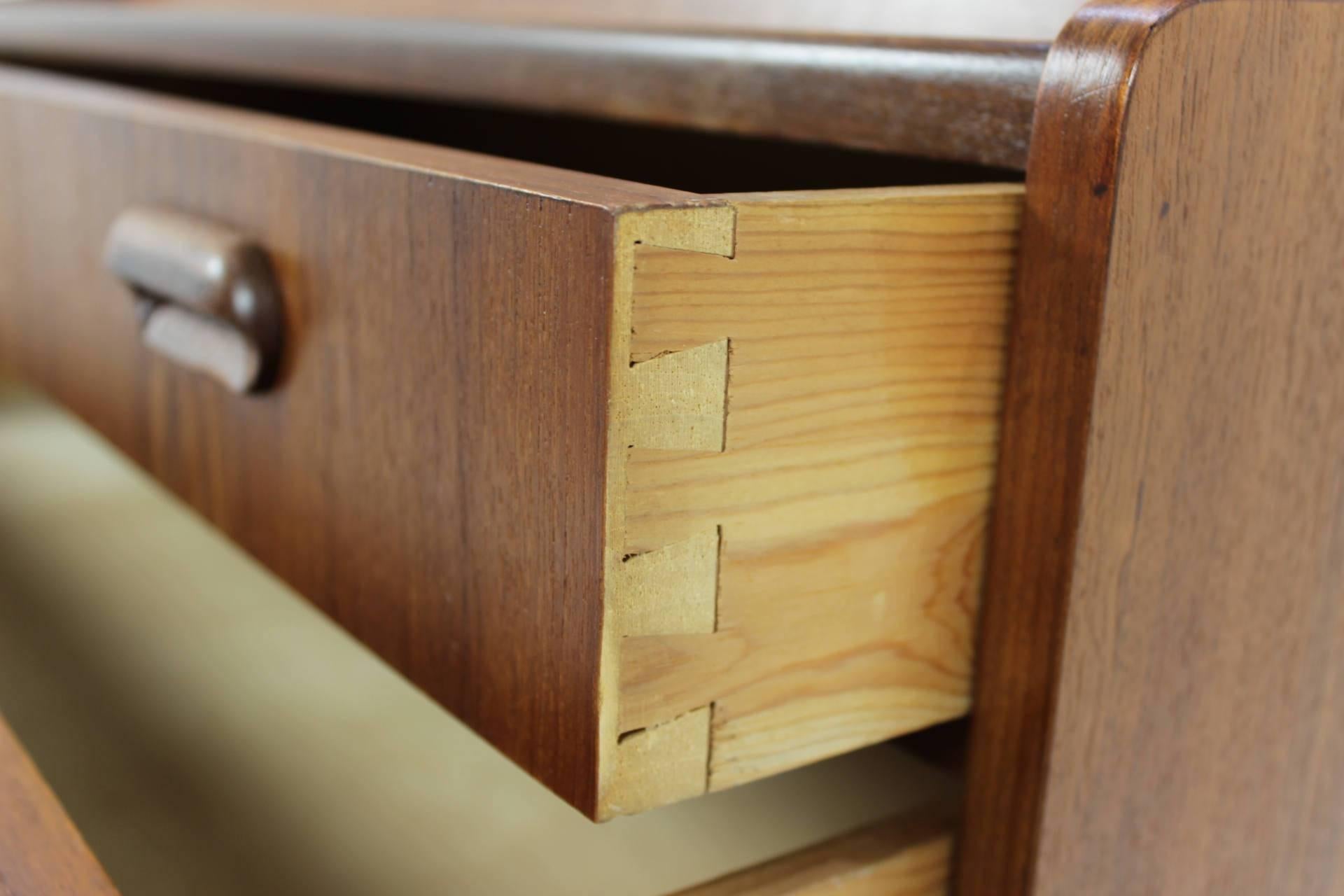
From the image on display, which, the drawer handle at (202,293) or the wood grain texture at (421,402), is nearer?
the wood grain texture at (421,402)

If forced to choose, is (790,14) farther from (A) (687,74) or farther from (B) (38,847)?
(B) (38,847)

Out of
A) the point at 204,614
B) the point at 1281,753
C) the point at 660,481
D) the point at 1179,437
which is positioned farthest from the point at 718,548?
the point at 204,614

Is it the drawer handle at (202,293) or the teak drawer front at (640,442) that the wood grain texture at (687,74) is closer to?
the teak drawer front at (640,442)

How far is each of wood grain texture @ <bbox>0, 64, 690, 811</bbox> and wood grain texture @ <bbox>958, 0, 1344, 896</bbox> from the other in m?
0.13

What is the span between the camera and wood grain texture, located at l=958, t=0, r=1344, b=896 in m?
0.37

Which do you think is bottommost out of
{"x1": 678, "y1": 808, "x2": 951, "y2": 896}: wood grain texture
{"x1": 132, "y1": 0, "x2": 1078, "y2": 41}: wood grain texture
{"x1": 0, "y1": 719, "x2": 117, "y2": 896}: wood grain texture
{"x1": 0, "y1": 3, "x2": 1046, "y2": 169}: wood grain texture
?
{"x1": 678, "y1": 808, "x2": 951, "y2": 896}: wood grain texture

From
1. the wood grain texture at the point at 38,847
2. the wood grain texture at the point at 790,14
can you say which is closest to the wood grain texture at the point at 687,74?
the wood grain texture at the point at 790,14

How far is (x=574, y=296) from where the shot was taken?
32 cm

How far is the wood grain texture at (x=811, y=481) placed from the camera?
33 centimetres

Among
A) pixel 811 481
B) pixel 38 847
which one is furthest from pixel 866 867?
pixel 38 847

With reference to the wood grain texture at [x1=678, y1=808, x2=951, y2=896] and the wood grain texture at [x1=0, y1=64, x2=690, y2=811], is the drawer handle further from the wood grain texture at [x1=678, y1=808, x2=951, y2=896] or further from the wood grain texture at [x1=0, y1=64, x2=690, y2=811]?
the wood grain texture at [x1=678, y1=808, x2=951, y2=896]

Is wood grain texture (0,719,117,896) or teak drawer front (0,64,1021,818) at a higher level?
teak drawer front (0,64,1021,818)

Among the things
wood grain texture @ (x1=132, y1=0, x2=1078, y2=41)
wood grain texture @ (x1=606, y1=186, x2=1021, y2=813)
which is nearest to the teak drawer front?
wood grain texture @ (x1=606, y1=186, x2=1021, y2=813)

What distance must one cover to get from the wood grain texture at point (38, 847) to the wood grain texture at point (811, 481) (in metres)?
0.15
